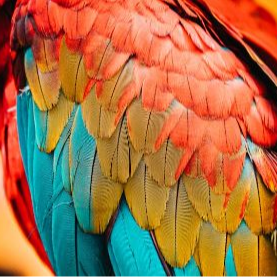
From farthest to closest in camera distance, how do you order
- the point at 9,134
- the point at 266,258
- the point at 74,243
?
the point at 9,134 → the point at 74,243 → the point at 266,258

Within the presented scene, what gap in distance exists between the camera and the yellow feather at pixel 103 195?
1.31m

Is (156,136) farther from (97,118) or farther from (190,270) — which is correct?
(190,270)

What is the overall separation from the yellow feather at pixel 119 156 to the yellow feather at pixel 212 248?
0.15 metres

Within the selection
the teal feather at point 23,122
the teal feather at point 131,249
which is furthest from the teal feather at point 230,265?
the teal feather at point 23,122

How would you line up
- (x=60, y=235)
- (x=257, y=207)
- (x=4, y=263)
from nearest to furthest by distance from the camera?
(x=257, y=207)
(x=60, y=235)
(x=4, y=263)

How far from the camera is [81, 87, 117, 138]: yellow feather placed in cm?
131

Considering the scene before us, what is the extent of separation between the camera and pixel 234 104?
1281mm

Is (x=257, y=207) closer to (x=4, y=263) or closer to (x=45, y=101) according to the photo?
(x=45, y=101)

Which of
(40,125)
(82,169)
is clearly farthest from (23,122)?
(82,169)

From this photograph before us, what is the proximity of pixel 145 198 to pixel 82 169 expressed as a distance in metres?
0.12

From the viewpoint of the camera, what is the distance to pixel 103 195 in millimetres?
1320

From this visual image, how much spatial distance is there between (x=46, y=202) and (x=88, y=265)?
13 centimetres

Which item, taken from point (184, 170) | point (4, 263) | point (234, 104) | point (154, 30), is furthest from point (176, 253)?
point (4, 263)

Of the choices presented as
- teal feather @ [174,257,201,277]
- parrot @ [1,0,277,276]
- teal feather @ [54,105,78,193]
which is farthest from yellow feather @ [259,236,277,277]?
teal feather @ [54,105,78,193]
